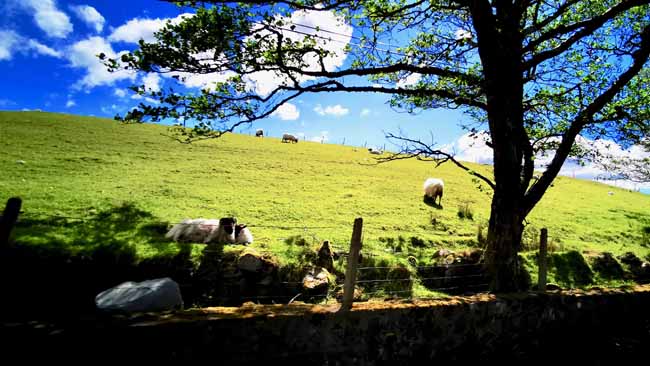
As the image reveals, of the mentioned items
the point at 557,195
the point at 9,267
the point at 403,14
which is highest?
the point at 403,14

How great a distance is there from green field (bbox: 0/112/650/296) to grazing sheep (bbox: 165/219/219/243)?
0.50 meters

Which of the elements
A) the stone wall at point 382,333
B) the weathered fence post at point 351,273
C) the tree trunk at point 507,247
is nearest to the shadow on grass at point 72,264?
the stone wall at point 382,333

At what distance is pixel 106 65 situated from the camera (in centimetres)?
669

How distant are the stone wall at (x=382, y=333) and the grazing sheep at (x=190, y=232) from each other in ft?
23.4

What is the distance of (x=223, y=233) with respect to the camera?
11.2m

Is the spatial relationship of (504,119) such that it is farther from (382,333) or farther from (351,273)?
(382,333)

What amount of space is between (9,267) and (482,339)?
9974 mm

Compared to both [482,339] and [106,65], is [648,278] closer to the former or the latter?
[482,339]

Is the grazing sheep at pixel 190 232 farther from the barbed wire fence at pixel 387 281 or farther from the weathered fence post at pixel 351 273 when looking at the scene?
the weathered fence post at pixel 351 273

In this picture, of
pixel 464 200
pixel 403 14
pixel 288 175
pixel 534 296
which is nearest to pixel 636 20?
pixel 403 14

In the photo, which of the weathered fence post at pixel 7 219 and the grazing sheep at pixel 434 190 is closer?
the weathered fence post at pixel 7 219

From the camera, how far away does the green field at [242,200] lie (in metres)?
Answer: 11.6

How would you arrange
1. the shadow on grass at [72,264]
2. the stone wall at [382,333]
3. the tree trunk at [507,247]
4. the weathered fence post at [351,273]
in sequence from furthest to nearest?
the tree trunk at [507,247]
the shadow on grass at [72,264]
the weathered fence post at [351,273]
the stone wall at [382,333]

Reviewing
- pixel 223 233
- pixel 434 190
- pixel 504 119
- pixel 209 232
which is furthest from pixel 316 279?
pixel 434 190
